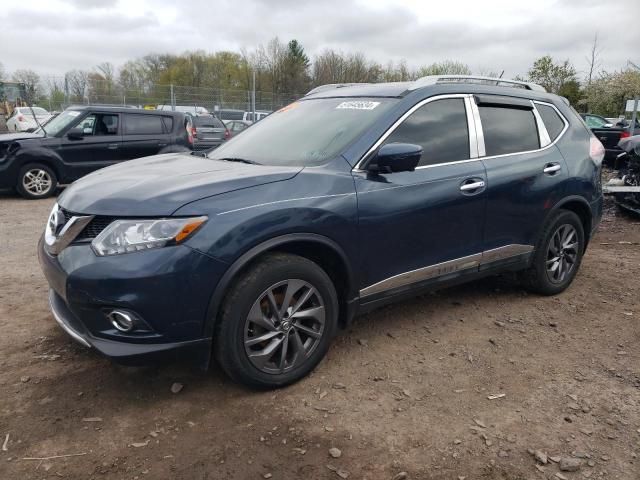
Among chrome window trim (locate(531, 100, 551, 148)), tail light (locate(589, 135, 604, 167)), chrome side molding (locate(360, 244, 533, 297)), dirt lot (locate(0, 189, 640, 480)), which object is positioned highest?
chrome window trim (locate(531, 100, 551, 148))

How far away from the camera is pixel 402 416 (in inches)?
113

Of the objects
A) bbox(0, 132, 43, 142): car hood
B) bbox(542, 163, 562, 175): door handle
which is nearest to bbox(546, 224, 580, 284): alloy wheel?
bbox(542, 163, 562, 175): door handle

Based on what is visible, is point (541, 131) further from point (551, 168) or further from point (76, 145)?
point (76, 145)

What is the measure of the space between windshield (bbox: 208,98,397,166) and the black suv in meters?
6.60

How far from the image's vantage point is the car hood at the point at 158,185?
2.69 m

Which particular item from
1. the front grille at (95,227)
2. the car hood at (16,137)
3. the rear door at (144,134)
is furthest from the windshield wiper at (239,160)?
the car hood at (16,137)

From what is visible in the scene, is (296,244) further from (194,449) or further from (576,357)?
(576,357)

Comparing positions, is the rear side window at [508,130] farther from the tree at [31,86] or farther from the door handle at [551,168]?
the tree at [31,86]

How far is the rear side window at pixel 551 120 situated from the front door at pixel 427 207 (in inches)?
38.5

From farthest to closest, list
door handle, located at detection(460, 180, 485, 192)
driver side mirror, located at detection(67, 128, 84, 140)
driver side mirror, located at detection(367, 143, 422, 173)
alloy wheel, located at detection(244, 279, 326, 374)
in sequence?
1. driver side mirror, located at detection(67, 128, 84, 140)
2. door handle, located at detection(460, 180, 485, 192)
3. driver side mirror, located at detection(367, 143, 422, 173)
4. alloy wheel, located at detection(244, 279, 326, 374)

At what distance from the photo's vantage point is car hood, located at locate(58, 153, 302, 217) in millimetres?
2691

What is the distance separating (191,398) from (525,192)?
2.86m

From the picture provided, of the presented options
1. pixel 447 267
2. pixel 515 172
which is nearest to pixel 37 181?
pixel 447 267

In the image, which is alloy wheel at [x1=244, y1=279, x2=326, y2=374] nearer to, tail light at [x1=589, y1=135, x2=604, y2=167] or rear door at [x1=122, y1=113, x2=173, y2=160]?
tail light at [x1=589, y1=135, x2=604, y2=167]
